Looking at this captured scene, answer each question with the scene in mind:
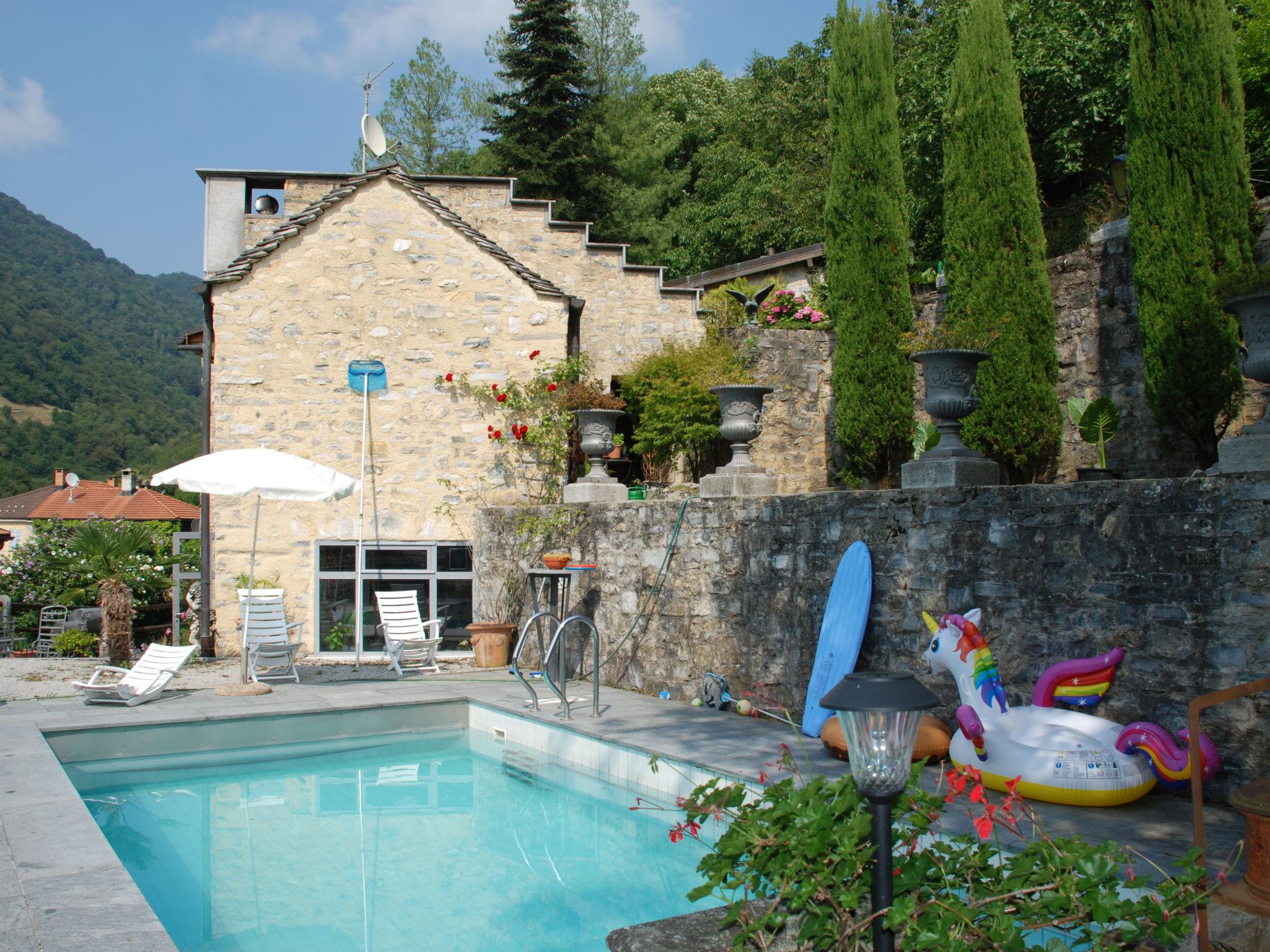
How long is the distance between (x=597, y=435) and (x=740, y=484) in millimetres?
2510

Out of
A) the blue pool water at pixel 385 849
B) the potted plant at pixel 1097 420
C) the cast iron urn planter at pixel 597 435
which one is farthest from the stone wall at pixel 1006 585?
the potted plant at pixel 1097 420

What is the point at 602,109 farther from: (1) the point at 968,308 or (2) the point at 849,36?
(1) the point at 968,308

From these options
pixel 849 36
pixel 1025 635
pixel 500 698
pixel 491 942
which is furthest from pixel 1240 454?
pixel 849 36

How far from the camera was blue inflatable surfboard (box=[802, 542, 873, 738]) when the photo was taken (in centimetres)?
615

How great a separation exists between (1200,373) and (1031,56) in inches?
330

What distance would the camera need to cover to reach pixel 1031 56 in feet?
44.4

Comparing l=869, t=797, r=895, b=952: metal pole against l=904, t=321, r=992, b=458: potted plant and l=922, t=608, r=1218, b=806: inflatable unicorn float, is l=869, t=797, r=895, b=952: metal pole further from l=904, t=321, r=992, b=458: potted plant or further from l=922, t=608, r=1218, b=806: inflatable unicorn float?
l=904, t=321, r=992, b=458: potted plant

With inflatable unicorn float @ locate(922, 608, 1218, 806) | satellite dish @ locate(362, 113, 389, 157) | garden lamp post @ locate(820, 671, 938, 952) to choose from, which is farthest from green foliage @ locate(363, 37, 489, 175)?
garden lamp post @ locate(820, 671, 938, 952)

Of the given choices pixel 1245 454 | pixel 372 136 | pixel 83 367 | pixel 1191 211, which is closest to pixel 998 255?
pixel 1191 211

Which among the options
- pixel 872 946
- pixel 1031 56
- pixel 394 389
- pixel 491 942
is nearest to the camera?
pixel 872 946

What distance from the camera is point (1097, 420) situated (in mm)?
7859

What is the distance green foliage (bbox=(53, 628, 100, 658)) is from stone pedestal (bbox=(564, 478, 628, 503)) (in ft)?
25.8

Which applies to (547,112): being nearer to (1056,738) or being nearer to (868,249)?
(868,249)

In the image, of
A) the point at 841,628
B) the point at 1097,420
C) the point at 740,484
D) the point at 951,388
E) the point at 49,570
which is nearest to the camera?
the point at 951,388
